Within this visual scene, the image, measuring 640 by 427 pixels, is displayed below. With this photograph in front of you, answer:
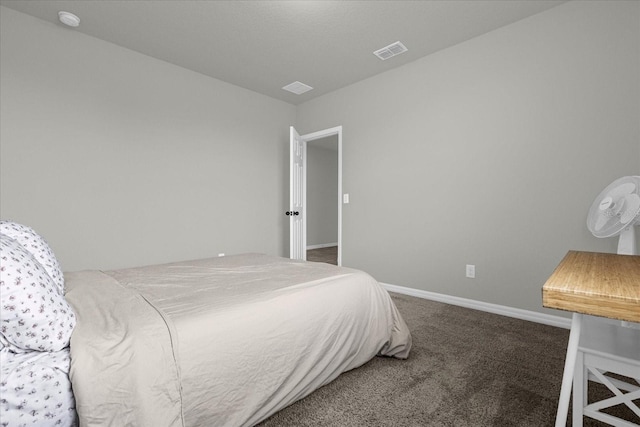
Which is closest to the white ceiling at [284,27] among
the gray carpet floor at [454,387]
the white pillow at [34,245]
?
the white pillow at [34,245]

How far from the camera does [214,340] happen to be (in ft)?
3.75

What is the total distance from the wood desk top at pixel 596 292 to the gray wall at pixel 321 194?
6.18 meters

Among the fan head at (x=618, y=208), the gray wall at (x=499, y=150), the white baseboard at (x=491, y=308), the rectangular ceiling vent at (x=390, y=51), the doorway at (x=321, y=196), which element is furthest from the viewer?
the doorway at (x=321, y=196)

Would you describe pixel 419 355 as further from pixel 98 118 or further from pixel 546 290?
pixel 98 118

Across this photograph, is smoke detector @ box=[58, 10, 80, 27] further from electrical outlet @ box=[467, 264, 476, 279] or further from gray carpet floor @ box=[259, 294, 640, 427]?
electrical outlet @ box=[467, 264, 476, 279]

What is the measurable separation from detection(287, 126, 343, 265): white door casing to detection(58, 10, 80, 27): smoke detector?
236 cm

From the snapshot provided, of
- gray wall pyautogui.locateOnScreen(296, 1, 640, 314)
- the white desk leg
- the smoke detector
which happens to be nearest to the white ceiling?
the smoke detector

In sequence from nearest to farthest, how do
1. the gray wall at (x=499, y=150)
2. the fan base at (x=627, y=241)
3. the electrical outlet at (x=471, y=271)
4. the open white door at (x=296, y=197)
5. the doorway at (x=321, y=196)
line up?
the fan base at (x=627, y=241) < the gray wall at (x=499, y=150) < the electrical outlet at (x=471, y=271) < the open white door at (x=296, y=197) < the doorway at (x=321, y=196)

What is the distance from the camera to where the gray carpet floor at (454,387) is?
1372 millimetres

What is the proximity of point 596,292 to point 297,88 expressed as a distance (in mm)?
4045

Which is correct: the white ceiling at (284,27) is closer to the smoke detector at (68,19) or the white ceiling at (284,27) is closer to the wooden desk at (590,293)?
the smoke detector at (68,19)

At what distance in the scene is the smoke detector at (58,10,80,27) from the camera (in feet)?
8.49

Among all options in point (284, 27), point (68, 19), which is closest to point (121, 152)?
point (68, 19)

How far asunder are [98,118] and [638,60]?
4628 mm
